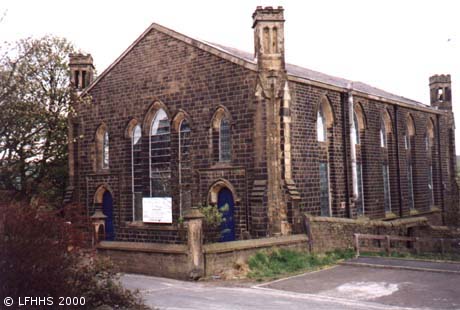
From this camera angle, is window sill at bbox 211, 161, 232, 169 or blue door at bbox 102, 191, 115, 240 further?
blue door at bbox 102, 191, 115, 240

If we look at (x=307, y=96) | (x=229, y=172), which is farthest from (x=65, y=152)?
(x=307, y=96)

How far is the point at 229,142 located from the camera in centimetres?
2112

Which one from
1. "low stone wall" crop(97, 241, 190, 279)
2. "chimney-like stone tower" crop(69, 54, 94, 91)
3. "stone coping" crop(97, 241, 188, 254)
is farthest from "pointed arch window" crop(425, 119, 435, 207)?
"low stone wall" crop(97, 241, 190, 279)

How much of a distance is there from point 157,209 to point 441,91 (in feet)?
79.4

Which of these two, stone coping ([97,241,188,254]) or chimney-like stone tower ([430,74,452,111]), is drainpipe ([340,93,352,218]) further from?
chimney-like stone tower ([430,74,452,111])

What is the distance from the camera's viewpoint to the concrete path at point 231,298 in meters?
11.3

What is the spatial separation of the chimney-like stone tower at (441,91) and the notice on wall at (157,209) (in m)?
23.1

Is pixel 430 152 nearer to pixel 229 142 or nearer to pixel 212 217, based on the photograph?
pixel 229 142

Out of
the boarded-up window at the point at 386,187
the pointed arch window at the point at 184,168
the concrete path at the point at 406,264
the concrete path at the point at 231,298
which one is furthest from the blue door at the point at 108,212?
the boarded-up window at the point at 386,187

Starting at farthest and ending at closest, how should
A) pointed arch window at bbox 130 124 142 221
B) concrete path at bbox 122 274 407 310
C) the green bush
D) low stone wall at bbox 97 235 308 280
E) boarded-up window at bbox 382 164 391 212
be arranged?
boarded-up window at bbox 382 164 391 212
pointed arch window at bbox 130 124 142 221
the green bush
low stone wall at bbox 97 235 308 280
concrete path at bbox 122 274 407 310

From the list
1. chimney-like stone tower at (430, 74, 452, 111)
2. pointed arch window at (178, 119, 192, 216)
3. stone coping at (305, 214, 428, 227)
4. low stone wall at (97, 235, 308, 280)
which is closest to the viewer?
low stone wall at (97, 235, 308, 280)

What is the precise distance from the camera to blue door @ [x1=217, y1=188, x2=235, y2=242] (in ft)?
66.9

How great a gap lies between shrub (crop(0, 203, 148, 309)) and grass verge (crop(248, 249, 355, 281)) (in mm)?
6516

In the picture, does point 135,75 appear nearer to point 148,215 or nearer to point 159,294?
point 148,215
